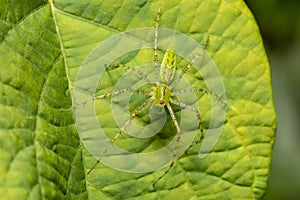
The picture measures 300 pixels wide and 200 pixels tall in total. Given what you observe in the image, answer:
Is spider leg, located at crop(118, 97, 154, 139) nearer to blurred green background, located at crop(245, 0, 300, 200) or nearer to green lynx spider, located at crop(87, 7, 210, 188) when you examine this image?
green lynx spider, located at crop(87, 7, 210, 188)

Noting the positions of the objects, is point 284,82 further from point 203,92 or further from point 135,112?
point 135,112

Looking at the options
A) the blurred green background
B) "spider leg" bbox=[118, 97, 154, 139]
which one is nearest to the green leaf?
"spider leg" bbox=[118, 97, 154, 139]

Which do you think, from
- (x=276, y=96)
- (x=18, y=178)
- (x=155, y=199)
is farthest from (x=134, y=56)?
(x=276, y=96)

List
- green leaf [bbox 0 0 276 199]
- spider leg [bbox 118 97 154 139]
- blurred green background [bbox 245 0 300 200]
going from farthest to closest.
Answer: blurred green background [bbox 245 0 300 200] → spider leg [bbox 118 97 154 139] → green leaf [bbox 0 0 276 199]

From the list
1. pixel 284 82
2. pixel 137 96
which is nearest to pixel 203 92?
pixel 137 96

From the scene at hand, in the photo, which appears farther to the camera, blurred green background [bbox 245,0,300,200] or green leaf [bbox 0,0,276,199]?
blurred green background [bbox 245,0,300,200]
